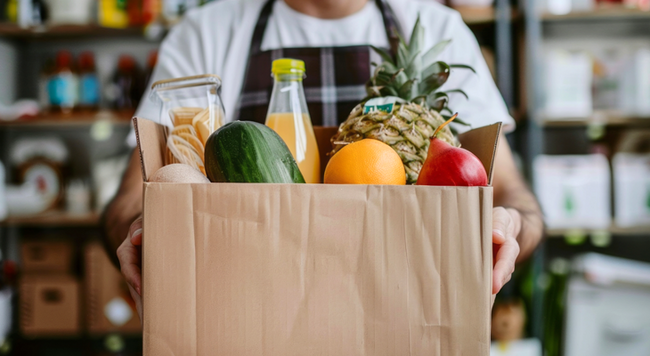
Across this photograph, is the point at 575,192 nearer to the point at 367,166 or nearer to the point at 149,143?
the point at 367,166

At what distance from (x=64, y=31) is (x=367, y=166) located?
2458 millimetres

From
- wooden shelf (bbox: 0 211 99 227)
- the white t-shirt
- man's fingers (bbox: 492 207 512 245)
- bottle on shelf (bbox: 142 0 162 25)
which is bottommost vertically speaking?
wooden shelf (bbox: 0 211 99 227)

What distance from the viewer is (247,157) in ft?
1.72

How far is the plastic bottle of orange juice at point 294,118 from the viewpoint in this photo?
71 cm

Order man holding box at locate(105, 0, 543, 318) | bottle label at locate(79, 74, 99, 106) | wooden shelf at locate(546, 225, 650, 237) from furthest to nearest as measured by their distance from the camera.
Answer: bottle label at locate(79, 74, 99, 106)
wooden shelf at locate(546, 225, 650, 237)
man holding box at locate(105, 0, 543, 318)

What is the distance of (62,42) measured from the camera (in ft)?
8.75

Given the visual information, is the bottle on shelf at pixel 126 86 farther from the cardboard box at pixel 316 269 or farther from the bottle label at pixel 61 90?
the cardboard box at pixel 316 269

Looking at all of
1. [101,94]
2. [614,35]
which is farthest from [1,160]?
[614,35]

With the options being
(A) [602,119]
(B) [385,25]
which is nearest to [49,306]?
(B) [385,25]

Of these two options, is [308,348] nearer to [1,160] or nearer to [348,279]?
[348,279]

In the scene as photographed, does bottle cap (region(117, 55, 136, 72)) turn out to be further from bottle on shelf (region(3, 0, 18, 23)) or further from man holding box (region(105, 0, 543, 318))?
man holding box (region(105, 0, 543, 318))

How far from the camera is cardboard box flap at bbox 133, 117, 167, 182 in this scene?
19.7 inches

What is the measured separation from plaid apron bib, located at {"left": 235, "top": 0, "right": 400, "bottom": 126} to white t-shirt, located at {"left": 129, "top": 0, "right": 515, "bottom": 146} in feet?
0.12

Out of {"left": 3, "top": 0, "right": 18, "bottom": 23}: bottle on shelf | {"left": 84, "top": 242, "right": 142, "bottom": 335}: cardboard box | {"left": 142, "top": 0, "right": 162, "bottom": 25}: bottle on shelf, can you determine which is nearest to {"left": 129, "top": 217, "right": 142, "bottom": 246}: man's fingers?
{"left": 84, "top": 242, "right": 142, "bottom": 335}: cardboard box
